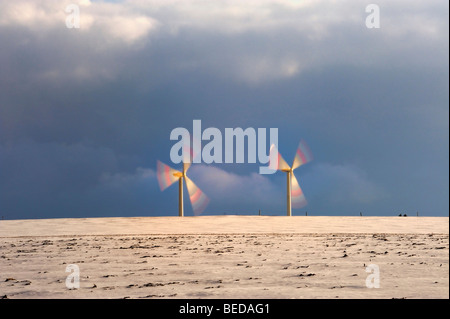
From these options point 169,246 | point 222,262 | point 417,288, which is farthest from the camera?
point 169,246

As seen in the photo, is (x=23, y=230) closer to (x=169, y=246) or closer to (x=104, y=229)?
(x=104, y=229)

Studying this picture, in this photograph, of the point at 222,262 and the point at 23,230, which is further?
the point at 23,230

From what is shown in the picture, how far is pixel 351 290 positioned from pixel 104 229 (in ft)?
93.5

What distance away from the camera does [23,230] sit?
38.0 m

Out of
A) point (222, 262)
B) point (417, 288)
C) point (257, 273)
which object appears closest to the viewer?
→ point (417, 288)
